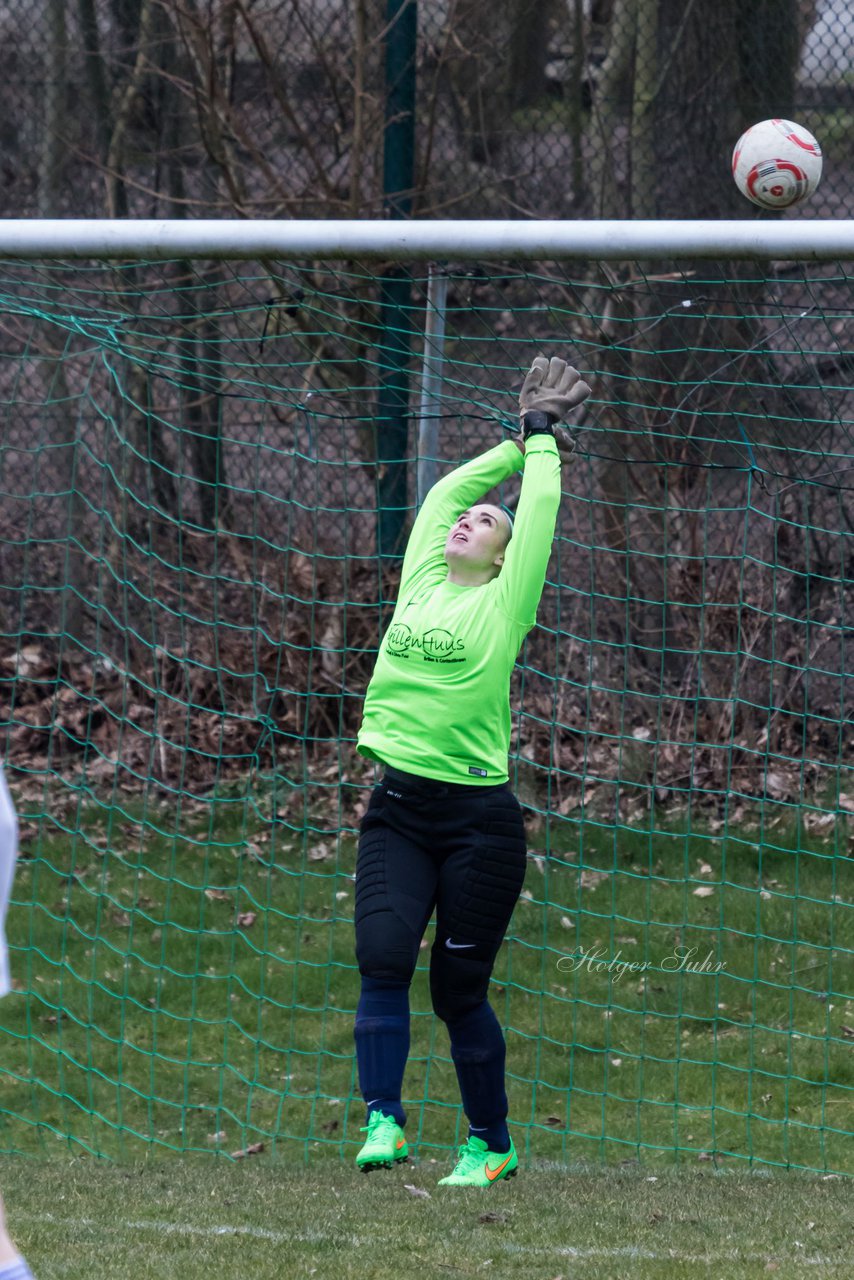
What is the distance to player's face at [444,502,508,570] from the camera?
4.73 metres

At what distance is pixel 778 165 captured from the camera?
4820 millimetres

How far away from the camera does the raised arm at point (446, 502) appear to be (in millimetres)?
4918

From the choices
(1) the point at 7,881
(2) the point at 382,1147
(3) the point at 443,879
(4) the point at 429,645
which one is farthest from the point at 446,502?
(1) the point at 7,881

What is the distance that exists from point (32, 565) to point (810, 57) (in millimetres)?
4992

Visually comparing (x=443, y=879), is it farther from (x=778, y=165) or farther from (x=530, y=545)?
(x=778, y=165)

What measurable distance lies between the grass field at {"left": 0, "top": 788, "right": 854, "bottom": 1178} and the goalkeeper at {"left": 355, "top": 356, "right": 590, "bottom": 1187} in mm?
1469

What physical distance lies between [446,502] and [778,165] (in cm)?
139

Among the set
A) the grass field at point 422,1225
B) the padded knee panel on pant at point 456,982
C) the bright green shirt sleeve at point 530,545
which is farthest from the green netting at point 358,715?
the padded knee panel on pant at point 456,982

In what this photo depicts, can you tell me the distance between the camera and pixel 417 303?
821 centimetres

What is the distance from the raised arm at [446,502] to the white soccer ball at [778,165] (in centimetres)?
106

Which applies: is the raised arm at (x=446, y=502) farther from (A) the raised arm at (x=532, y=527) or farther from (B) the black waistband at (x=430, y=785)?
(B) the black waistband at (x=430, y=785)

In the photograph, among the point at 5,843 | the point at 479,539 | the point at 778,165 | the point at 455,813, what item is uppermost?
the point at 778,165

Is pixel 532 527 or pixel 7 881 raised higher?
pixel 532 527

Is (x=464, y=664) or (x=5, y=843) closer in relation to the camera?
(x=5, y=843)
